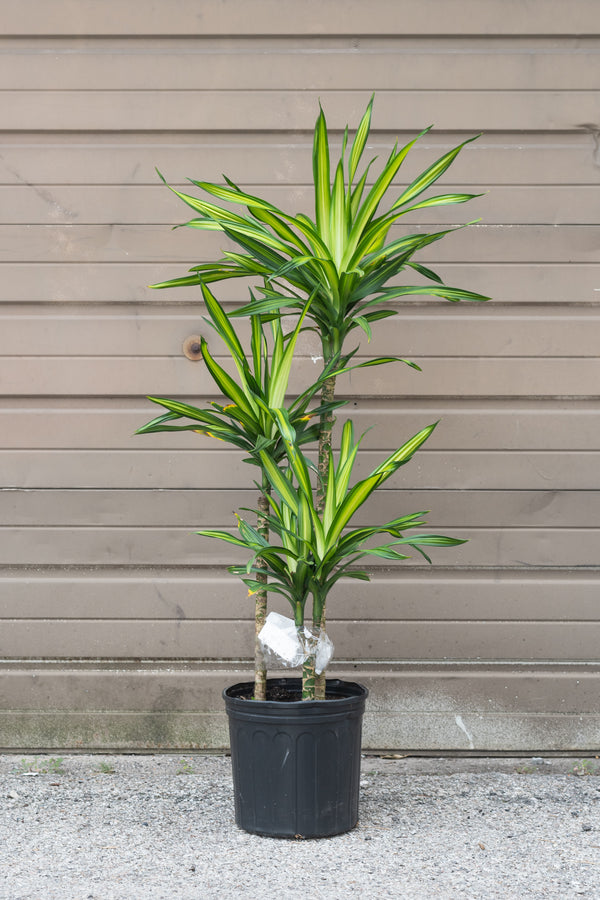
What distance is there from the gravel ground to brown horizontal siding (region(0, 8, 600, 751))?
0.15 metres

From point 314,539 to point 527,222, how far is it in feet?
4.63

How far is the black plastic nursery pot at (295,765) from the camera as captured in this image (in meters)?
2.32

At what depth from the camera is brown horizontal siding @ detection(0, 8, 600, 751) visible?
297 centimetres

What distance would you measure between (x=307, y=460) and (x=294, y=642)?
1.62ft

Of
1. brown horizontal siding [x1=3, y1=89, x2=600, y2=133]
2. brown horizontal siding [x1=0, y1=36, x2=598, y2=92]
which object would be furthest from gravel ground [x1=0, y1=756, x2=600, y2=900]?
brown horizontal siding [x1=0, y1=36, x2=598, y2=92]

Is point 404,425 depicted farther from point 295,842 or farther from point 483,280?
point 295,842

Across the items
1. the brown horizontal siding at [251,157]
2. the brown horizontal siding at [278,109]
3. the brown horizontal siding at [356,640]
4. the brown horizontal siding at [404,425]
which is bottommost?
the brown horizontal siding at [356,640]

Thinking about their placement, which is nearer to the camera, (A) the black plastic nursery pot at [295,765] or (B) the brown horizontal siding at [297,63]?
(A) the black plastic nursery pot at [295,765]

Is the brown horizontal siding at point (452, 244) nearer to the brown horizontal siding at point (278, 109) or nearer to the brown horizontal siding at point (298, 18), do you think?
the brown horizontal siding at point (278, 109)

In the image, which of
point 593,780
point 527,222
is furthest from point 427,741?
point 527,222

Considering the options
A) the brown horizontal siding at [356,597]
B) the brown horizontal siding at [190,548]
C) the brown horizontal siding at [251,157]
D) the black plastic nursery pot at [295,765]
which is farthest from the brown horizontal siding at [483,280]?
the black plastic nursery pot at [295,765]

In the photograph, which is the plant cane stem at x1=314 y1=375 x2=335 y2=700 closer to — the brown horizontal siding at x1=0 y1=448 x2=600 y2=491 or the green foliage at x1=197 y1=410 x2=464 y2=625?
the green foliage at x1=197 y1=410 x2=464 y2=625

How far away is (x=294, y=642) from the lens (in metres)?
2.38

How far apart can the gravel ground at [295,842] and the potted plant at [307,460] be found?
6.1 inches
